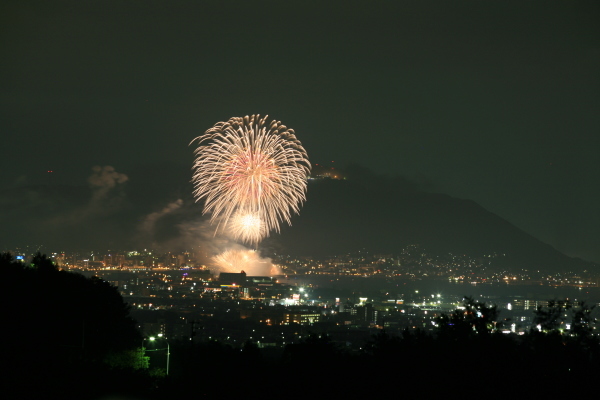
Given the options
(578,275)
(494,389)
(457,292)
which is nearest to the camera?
(494,389)

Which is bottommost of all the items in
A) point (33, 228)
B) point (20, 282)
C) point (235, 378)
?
point (235, 378)

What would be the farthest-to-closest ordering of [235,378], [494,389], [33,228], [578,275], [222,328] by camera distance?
1. [33,228]
2. [578,275]
3. [222,328]
4. [235,378]
5. [494,389]

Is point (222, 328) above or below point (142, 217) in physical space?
below

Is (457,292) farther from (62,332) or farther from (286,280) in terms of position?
(62,332)

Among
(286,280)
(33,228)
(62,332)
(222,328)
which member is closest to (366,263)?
(286,280)

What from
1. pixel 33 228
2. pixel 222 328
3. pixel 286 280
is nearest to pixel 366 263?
pixel 286 280

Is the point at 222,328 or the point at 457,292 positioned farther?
the point at 457,292

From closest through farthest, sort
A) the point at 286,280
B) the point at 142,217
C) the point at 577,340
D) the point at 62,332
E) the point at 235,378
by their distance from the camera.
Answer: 1. the point at 577,340
2. the point at 235,378
3. the point at 62,332
4. the point at 286,280
5. the point at 142,217

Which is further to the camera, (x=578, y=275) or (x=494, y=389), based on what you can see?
(x=578, y=275)

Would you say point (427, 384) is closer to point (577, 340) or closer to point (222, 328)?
point (577, 340)
